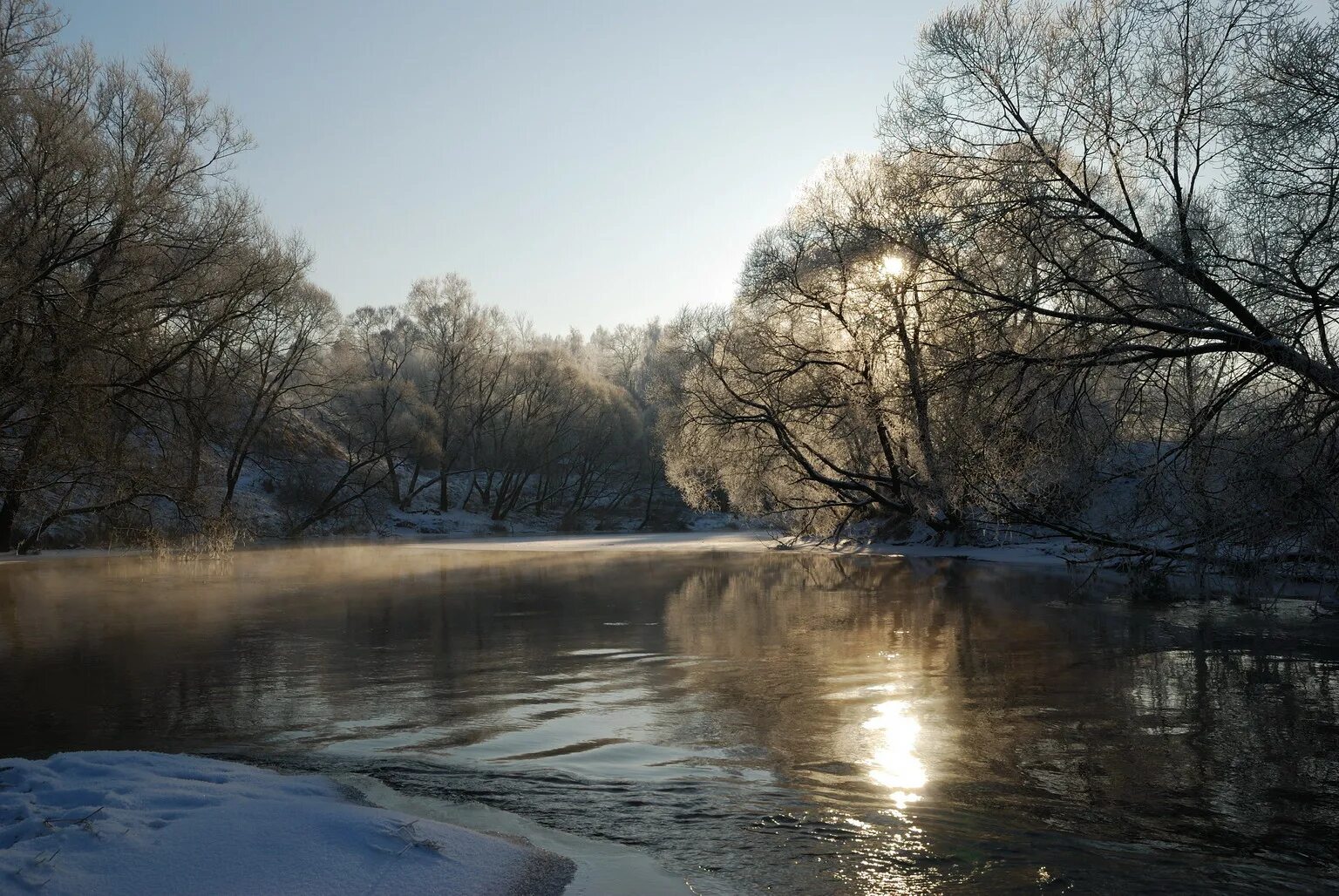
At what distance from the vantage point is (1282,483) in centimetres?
1043

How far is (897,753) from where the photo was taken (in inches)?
274

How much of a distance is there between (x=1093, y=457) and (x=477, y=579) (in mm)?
14267

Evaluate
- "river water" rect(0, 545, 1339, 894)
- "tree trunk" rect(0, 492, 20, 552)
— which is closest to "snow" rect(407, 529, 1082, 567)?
"river water" rect(0, 545, 1339, 894)

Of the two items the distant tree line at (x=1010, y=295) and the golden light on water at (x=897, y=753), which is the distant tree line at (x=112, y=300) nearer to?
the distant tree line at (x=1010, y=295)

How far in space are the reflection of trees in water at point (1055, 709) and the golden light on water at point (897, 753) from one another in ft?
0.31

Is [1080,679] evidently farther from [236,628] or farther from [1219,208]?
[236,628]

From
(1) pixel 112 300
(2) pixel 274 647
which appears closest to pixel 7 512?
(1) pixel 112 300

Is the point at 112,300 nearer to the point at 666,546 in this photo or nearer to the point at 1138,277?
the point at 1138,277

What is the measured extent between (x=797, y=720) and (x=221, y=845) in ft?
15.2

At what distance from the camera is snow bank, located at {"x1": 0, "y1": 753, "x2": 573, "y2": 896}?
13.6 ft

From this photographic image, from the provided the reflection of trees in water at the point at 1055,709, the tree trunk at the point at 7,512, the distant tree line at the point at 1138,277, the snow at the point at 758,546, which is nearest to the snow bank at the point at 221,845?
the reflection of trees in water at the point at 1055,709

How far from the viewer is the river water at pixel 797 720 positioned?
5.15 meters

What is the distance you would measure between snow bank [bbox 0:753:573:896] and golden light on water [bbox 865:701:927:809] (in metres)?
2.29

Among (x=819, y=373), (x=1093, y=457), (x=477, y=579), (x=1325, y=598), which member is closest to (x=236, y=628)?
(x=477, y=579)
